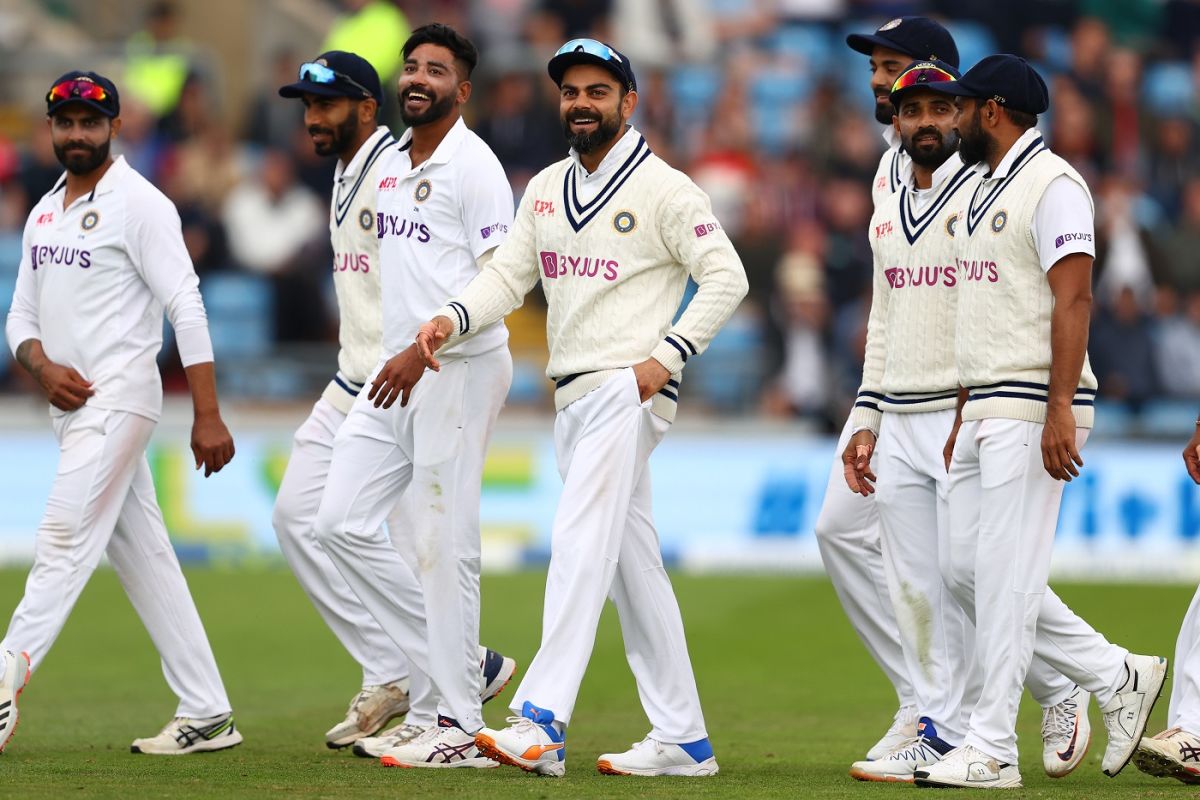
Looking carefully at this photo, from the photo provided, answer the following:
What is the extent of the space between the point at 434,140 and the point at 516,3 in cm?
1481

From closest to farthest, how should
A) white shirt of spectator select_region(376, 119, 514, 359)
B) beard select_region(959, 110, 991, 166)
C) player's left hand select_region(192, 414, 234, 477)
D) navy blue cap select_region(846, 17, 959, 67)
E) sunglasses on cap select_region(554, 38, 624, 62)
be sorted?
beard select_region(959, 110, 991, 166)
sunglasses on cap select_region(554, 38, 624, 62)
white shirt of spectator select_region(376, 119, 514, 359)
player's left hand select_region(192, 414, 234, 477)
navy blue cap select_region(846, 17, 959, 67)

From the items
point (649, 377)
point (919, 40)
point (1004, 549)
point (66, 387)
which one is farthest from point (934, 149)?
point (66, 387)

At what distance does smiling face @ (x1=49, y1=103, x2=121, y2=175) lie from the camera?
8.09 m

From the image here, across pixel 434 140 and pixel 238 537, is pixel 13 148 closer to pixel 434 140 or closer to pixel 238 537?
pixel 238 537

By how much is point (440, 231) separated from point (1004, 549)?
2517 millimetres

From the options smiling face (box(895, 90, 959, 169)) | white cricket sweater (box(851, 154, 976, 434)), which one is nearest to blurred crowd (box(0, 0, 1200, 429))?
white cricket sweater (box(851, 154, 976, 434))

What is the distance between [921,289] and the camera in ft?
24.5

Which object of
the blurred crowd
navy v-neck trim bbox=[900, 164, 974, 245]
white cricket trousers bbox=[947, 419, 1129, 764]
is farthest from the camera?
the blurred crowd

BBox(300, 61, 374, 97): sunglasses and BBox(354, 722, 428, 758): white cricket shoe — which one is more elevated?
BBox(300, 61, 374, 97): sunglasses

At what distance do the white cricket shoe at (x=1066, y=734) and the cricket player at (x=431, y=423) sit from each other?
2.16 meters

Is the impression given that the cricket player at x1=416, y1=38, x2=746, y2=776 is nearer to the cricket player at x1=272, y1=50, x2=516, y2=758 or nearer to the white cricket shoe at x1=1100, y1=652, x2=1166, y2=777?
the cricket player at x1=272, y1=50, x2=516, y2=758

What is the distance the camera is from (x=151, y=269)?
8.06 metres

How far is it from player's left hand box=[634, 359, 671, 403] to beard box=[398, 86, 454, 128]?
146cm

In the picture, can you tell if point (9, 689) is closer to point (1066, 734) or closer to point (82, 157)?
point (82, 157)
